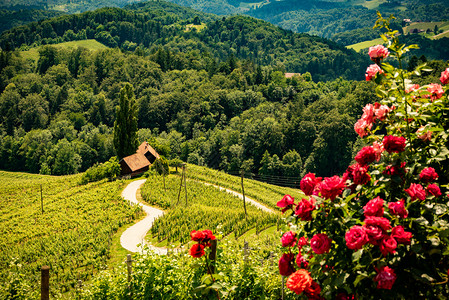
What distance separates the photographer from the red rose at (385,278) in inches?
137

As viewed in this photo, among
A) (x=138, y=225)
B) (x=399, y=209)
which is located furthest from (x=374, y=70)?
(x=138, y=225)

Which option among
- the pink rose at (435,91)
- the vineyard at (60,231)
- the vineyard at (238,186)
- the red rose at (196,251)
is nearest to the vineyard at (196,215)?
the vineyard at (60,231)

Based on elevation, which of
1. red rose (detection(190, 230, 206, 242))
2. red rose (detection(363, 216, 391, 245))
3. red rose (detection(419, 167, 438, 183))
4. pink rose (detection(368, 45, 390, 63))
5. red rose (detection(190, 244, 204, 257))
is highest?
pink rose (detection(368, 45, 390, 63))

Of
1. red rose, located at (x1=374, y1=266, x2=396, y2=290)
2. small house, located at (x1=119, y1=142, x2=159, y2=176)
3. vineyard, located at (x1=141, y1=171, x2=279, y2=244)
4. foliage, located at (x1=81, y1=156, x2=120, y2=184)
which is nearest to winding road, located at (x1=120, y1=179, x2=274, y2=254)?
vineyard, located at (x1=141, y1=171, x2=279, y2=244)

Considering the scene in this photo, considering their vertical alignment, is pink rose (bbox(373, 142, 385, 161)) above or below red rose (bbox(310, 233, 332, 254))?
above

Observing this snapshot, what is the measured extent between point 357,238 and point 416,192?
886mm

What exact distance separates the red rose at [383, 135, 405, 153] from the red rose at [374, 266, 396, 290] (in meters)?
1.28

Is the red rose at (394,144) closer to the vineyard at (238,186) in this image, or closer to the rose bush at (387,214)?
the rose bush at (387,214)

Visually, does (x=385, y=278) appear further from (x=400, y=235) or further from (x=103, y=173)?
(x=103, y=173)

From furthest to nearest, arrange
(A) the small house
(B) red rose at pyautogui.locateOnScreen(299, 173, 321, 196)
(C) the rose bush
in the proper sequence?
(A) the small house < (B) red rose at pyautogui.locateOnScreen(299, 173, 321, 196) < (C) the rose bush

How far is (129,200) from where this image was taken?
102 feet

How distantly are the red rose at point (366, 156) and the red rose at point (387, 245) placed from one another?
96 centimetres

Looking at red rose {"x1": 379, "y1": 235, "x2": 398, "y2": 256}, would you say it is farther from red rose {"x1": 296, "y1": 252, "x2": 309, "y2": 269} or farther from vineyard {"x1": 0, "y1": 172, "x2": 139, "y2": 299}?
vineyard {"x1": 0, "y1": 172, "x2": 139, "y2": 299}

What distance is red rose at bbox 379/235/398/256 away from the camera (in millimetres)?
3422
